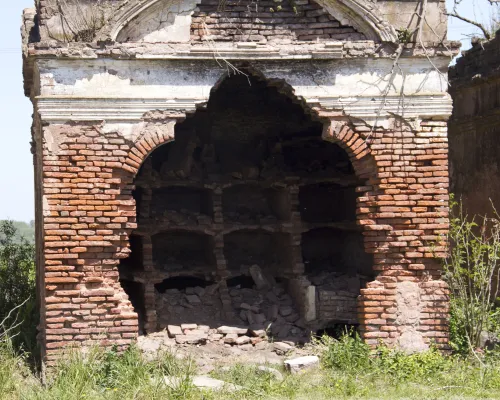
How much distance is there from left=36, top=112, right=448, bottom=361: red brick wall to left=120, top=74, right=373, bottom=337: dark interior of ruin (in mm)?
1282

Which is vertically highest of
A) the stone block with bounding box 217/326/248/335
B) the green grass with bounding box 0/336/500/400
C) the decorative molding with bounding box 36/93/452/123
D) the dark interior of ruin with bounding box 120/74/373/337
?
the decorative molding with bounding box 36/93/452/123

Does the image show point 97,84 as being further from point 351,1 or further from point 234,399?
point 234,399

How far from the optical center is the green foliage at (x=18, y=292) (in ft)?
35.3

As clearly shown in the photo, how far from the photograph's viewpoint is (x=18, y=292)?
12766 mm

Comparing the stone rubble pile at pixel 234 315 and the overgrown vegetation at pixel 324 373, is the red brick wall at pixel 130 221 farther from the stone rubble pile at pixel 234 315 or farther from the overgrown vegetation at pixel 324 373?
the stone rubble pile at pixel 234 315

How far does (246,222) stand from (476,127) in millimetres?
3938

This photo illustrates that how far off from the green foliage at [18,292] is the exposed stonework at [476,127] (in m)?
6.80

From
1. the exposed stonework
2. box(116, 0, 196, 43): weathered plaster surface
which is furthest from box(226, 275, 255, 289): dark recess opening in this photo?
box(116, 0, 196, 43): weathered plaster surface

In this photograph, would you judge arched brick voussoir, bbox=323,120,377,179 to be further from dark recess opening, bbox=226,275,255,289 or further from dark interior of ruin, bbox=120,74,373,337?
dark recess opening, bbox=226,275,255,289

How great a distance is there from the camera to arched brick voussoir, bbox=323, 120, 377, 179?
30.7ft

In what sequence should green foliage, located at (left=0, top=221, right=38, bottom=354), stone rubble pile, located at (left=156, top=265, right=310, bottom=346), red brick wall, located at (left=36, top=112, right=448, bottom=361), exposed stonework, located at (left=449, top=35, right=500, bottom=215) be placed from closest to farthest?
1. red brick wall, located at (left=36, top=112, right=448, bottom=361)
2. stone rubble pile, located at (left=156, top=265, right=310, bottom=346)
3. green foliage, located at (left=0, top=221, right=38, bottom=354)
4. exposed stonework, located at (left=449, top=35, right=500, bottom=215)

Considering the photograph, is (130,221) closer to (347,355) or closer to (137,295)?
(137,295)

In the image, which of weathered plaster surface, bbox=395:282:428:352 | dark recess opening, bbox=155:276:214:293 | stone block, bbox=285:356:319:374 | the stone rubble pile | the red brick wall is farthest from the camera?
dark recess opening, bbox=155:276:214:293

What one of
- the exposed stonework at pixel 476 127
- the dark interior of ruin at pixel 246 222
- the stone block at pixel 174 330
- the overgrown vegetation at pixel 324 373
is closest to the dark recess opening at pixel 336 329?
the dark interior of ruin at pixel 246 222
